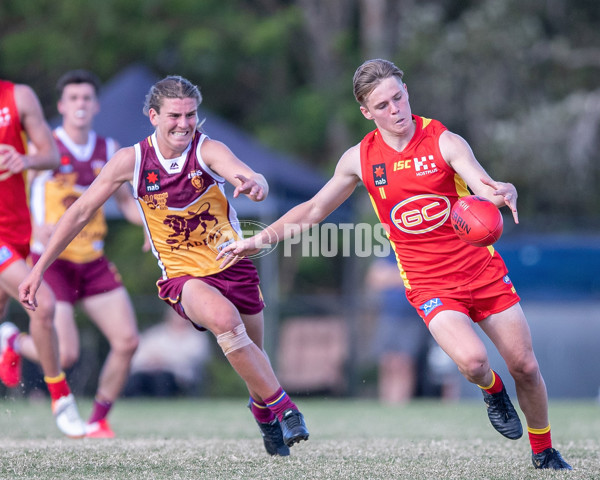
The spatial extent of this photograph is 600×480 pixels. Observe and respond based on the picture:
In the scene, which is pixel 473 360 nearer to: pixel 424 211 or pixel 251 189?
pixel 424 211

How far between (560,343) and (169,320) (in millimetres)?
4994

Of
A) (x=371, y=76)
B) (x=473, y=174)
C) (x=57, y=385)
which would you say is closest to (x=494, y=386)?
(x=473, y=174)

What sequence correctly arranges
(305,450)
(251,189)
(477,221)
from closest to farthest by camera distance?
(477,221)
(251,189)
(305,450)

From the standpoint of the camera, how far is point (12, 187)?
6230mm

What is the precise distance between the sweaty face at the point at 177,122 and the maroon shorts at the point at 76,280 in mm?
2179

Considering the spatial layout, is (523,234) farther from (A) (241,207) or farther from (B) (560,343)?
(A) (241,207)

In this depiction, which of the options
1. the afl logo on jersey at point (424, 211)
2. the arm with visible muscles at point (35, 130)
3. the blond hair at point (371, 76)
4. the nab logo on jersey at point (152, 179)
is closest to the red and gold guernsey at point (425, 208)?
the afl logo on jersey at point (424, 211)

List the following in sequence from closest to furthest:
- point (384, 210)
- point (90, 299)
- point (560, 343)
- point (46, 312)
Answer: point (384, 210), point (46, 312), point (90, 299), point (560, 343)

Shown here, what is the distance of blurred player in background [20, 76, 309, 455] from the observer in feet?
16.6

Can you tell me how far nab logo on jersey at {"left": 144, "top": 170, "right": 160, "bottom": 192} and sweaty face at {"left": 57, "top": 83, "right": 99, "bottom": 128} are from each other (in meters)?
2.28

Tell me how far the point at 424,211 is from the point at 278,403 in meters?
1.25

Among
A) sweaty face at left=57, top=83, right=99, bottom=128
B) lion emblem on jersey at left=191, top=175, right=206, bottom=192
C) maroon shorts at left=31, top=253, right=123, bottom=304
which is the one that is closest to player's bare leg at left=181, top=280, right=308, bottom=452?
lion emblem on jersey at left=191, top=175, right=206, bottom=192

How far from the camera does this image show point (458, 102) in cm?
1869

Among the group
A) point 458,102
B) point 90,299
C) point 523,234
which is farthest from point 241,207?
point 458,102
